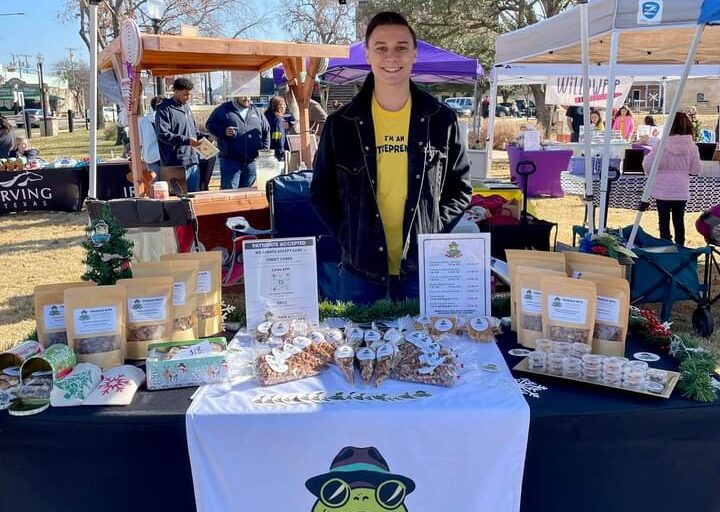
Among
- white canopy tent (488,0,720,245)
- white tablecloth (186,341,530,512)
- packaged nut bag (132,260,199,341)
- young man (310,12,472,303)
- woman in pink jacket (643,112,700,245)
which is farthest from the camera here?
woman in pink jacket (643,112,700,245)

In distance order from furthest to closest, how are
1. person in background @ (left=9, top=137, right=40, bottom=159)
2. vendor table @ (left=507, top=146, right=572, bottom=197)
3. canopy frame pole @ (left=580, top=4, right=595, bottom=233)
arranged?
person in background @ (left=9, top=137, right=40, bottom=159)
vendor table @ (left=507, top=146, right=572, bottom=197)
canopy frame pole @ (left=580, top=4, right=595, bottom=233)

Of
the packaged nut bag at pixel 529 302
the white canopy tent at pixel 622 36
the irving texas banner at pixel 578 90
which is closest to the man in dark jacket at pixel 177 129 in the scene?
the white canopy tent at pixel 622 36

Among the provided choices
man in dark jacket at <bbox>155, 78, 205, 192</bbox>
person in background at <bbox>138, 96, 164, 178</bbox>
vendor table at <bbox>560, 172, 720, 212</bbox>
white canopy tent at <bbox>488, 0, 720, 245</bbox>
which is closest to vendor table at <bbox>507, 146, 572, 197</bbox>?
vendor table at <bbox>560, 172, 720, 212</bbox>

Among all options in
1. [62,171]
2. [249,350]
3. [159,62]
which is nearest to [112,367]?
[249,350]

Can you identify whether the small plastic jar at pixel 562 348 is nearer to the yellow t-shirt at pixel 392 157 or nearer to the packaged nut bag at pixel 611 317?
the packaged nut bag at pixel 611 317

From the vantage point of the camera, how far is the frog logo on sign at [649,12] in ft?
11.0

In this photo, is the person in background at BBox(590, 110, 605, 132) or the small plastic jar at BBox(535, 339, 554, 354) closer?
the small plastic jar at BBox(535, 339, 554, 354)

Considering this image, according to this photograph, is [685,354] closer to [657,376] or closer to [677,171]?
[657,376]

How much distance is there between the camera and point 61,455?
4.43ft

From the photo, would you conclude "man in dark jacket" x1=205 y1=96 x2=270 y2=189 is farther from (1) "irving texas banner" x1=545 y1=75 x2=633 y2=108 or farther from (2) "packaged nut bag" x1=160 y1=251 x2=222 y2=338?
(1) "irving texas banner" x1=545 y1=75 x2=633 y2=108

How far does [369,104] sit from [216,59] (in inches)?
110

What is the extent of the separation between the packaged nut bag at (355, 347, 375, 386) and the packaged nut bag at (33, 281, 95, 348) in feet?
2.46

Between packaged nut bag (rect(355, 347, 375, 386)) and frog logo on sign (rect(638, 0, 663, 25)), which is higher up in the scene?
frog logo on sign (rect(638, 0, 663, 25))

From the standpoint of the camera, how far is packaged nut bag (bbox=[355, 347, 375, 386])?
1.44 m
